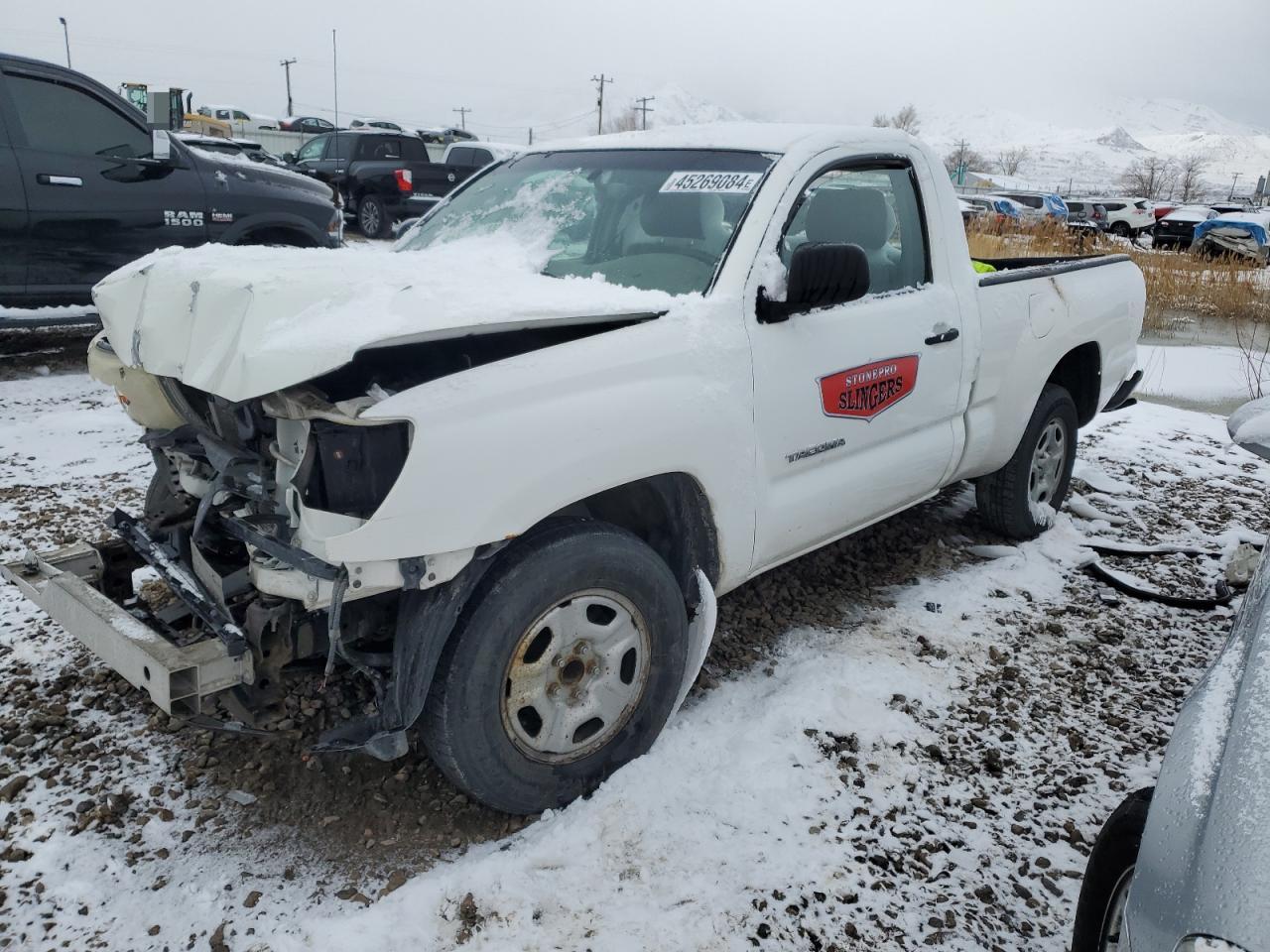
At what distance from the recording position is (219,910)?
2279 millimetres

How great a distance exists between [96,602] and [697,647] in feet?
5.66

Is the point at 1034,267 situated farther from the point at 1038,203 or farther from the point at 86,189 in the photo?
the point at 1038,203

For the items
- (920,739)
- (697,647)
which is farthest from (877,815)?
(697,647)

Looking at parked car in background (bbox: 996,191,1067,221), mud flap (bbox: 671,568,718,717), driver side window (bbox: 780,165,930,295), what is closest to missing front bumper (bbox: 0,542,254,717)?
mud flap (bbox: 671,568,718,717)

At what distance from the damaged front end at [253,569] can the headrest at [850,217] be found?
1854 mm

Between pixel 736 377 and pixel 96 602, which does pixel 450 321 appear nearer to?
pixel 736 377

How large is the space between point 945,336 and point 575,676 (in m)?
2.02

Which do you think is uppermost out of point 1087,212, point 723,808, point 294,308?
point 1087,212

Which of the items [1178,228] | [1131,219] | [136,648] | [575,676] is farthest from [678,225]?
[1131,219]

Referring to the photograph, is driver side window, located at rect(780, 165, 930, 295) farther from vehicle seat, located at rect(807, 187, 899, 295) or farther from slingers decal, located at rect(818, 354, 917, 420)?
slingers decal, located at rect(818, 354, 917, 420)

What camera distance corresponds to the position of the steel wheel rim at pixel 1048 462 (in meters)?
4.64

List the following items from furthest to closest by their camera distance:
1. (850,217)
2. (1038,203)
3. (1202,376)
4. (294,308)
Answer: (1038,203), (1202,376), (850,217), (294,308)

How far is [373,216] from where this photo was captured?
15906 mm

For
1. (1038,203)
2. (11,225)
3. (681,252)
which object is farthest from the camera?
(1038,203)
